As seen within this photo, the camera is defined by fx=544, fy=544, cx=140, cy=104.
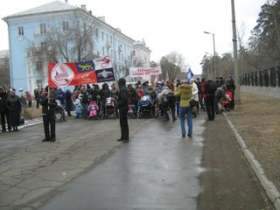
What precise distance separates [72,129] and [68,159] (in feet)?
26.6

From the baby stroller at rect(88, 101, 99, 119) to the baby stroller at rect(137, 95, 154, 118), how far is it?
199 centimetres

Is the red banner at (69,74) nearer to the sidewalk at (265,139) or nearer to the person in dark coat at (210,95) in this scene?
the person in dark coat at (210,95)

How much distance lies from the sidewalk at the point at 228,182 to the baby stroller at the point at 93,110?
11.2 m

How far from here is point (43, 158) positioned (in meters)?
12.9

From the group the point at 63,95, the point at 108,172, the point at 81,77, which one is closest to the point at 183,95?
the point at 108,172

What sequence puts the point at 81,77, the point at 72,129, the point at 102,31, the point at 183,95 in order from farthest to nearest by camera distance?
the point at 102,31, the point at 81,77, the point at 72,129, the point at 183,95

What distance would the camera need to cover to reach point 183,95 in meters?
16.1

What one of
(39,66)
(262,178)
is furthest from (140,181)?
(39,66)

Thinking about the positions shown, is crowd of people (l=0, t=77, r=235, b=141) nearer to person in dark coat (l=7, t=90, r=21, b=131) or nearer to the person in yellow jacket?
person in dark coat (l=7, t=90, r=21, b=131)

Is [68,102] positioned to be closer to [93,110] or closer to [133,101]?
[93,110]

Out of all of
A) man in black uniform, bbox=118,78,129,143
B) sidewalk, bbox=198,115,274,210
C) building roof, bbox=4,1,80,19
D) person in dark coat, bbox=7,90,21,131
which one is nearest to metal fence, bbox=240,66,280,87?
person in dark coat, bbox=7,90,21,131

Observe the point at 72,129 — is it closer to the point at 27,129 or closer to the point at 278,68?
the point at 27,129

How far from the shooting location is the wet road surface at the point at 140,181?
26.3 feet

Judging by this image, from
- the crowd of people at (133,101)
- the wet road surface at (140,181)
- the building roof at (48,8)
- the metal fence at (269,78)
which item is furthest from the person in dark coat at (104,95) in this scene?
the building roof at (48,8)
